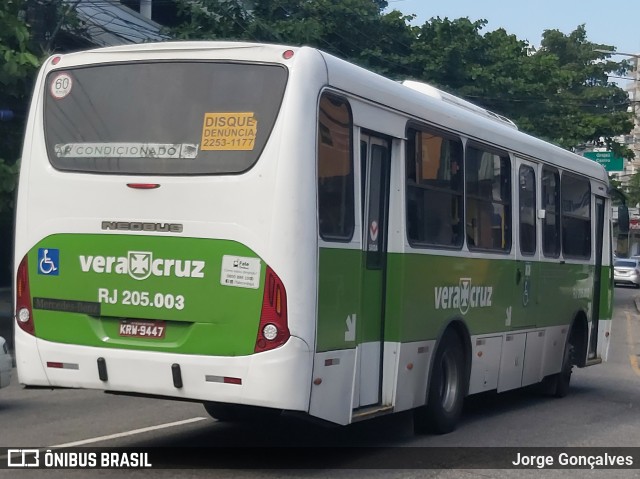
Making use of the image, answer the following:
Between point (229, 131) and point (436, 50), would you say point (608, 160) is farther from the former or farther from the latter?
point (229, 131)

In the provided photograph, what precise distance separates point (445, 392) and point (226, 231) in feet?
12.2

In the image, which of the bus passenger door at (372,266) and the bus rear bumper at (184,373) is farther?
the bus passenger door at (372,266)

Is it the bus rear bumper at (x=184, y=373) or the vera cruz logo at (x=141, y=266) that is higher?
Answer: the vera cruz logo at (x=141, y=266)

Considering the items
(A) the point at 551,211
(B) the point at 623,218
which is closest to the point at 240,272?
(A) the point at 551,211

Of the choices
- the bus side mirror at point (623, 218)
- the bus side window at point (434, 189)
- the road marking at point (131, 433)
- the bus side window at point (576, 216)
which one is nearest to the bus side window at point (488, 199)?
the bus side window at point (434, 189)

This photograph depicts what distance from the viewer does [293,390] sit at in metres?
7.49

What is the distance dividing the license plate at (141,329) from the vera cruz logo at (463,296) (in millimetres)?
3109

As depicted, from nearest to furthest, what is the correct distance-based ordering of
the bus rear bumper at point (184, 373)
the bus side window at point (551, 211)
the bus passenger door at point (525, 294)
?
the bus rear bumper at point (184, 373) < the bus passenger door at point (525, 294) < the bus side window at point (551, 211)

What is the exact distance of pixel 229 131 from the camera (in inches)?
310

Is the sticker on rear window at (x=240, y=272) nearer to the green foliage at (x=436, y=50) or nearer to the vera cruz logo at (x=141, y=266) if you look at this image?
the vera cruz logo at (x=141, y=266)

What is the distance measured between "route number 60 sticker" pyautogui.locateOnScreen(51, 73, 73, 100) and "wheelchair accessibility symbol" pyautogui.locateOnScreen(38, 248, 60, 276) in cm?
126

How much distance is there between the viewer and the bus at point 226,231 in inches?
300

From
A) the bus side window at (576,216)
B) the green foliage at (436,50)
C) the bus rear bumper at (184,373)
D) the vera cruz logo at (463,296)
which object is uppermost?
the green foliage at (436,50)

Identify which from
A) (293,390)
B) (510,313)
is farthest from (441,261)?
(293,390)
